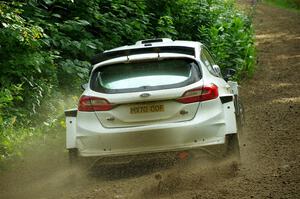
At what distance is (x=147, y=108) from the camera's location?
6.95 metres

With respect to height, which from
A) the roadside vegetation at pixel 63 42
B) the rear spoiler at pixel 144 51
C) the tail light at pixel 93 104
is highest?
the rear spoiler at pixel 144 51

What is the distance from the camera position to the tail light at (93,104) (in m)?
7.04

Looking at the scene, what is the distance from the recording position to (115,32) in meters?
13.8

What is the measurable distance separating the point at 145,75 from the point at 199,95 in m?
0.75

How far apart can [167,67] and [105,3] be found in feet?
25.3

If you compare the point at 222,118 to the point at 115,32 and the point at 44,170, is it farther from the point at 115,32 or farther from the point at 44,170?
the point at 115,32

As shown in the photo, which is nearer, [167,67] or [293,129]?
[167,67]

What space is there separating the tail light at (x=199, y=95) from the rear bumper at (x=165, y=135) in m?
0.08

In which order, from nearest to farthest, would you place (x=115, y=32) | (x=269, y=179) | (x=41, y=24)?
(x=269, y=179), (x=41, y=24), (x=115, y=32)

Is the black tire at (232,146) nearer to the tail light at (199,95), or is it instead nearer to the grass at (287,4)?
the tail light at (199,95)

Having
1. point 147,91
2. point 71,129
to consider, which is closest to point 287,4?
point 71,129

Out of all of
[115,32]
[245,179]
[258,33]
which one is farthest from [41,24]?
[258,33]

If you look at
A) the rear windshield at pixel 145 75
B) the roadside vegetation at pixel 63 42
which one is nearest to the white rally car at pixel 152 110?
the rear windshield at pixel 145 75

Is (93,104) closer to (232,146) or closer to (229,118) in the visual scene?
(229,118)
